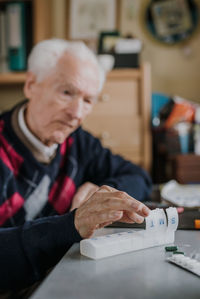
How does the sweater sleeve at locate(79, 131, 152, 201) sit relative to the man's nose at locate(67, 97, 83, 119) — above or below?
below

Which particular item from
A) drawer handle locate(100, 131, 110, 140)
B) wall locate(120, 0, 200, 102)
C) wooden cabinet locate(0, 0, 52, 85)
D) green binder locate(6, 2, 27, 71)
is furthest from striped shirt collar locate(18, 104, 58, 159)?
wall locate(120, 0, 200, 102)

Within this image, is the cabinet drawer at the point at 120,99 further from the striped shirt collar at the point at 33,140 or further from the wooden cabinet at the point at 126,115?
the striped shirt collar at the point at 33,140

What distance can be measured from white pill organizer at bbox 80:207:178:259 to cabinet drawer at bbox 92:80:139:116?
1.70m

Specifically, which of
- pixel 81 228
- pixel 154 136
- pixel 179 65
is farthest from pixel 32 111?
pixel 179 65

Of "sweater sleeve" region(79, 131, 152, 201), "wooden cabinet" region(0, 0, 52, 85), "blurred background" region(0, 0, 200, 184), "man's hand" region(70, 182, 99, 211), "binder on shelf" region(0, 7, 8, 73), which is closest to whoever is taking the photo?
"man's hand" region(70, 182, 99, 211)

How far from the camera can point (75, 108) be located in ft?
4.60

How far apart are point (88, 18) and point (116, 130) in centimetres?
88

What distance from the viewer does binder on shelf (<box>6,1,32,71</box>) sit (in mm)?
2633

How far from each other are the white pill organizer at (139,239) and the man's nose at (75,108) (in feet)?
2.22

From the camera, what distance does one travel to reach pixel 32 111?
146 centimetres

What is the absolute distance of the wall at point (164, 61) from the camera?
110 inches

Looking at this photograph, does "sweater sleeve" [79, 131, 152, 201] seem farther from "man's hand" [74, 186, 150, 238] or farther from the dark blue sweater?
"man's hand" [74, 186, 150, 238]

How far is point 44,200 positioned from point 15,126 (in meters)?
0.26

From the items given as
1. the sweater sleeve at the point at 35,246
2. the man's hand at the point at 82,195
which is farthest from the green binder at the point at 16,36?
the sweater sleeve at the point at 35,246
